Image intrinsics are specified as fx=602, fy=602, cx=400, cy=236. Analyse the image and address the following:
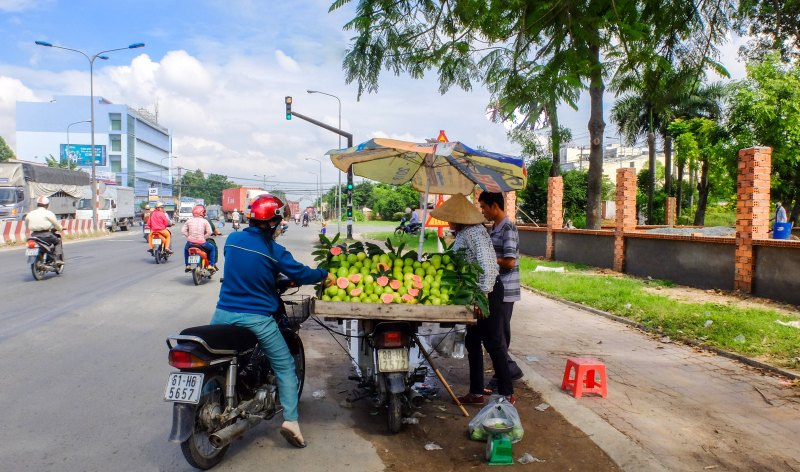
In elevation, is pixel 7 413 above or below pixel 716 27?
below

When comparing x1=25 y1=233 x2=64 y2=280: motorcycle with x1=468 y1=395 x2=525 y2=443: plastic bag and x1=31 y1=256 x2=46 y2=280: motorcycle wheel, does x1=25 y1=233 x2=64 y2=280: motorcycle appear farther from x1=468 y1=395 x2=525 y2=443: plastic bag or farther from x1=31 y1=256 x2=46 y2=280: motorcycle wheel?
x1=468 y1=395 x2=525 y2=443: plastic bag

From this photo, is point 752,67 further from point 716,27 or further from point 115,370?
point 115,370

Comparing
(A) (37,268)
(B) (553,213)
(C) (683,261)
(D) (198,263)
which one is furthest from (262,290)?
(B) (553,213)

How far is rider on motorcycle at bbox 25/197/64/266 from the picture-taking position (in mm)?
12883

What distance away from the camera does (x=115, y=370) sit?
6.11 metres

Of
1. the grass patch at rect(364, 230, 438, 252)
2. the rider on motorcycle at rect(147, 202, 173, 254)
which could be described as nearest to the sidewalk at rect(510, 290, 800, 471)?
the grass patch at rect(364, 230, 438, 252)

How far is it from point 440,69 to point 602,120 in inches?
638

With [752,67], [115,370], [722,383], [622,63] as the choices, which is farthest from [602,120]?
[115,370]

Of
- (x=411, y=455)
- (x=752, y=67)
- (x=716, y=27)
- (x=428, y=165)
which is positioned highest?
(x=752, y=67)

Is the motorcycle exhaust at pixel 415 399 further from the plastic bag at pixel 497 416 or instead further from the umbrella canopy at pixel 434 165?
the umbrella canopy at pixel 434 165

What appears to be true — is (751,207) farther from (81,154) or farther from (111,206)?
(81,154)

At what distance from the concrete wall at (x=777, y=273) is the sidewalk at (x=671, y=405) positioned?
348cm

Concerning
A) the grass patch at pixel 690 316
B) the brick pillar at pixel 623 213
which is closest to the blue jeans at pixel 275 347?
the grass patch at pixel 690 316

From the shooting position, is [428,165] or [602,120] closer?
[428,165]
